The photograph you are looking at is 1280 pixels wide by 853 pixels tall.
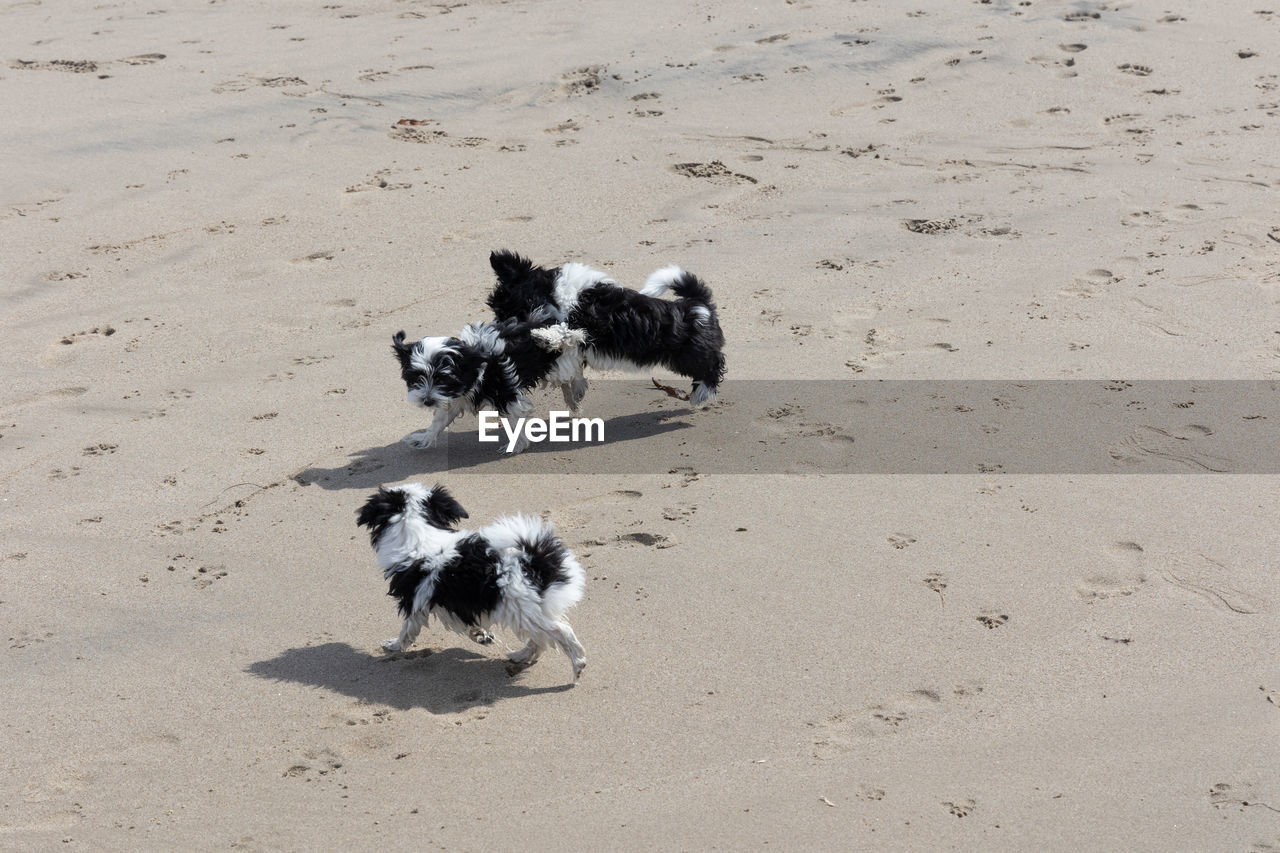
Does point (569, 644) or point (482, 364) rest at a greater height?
point (482, 364)

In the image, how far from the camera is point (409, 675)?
4500 millimetres

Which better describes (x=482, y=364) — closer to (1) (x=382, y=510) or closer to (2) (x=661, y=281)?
(2) (x=661, y=281)

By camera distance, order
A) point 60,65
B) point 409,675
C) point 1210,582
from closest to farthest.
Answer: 1. point 409,675
2. point 1210,582
3. point 60,65

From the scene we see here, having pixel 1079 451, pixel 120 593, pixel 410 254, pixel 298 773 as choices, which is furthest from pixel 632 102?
pixel 298 773

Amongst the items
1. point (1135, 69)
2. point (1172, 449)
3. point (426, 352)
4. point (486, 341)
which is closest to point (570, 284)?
point (486, 341)

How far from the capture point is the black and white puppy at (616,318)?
20.3 feet

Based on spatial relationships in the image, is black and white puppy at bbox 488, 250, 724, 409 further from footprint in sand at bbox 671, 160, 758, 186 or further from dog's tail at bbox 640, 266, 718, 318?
footprint in sand at bbox 671, 160, 758, 186

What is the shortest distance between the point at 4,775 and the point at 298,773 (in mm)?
987

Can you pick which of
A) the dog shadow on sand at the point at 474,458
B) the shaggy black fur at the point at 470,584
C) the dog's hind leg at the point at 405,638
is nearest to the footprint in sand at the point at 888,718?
the shaggy black fur at the point at 470,584

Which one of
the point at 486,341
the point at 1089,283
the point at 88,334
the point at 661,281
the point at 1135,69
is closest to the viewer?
the point at 486,341

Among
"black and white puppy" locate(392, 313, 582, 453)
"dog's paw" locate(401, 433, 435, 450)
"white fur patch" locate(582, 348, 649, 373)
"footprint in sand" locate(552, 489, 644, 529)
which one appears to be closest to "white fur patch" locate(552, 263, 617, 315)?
"black and white puppy" locate(392, 313, 582, 453)

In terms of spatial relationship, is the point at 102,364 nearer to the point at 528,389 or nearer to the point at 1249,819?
the point at 528,389

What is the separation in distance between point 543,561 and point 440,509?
0.56 meters

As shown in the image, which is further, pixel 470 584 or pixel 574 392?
pixel 574 392
